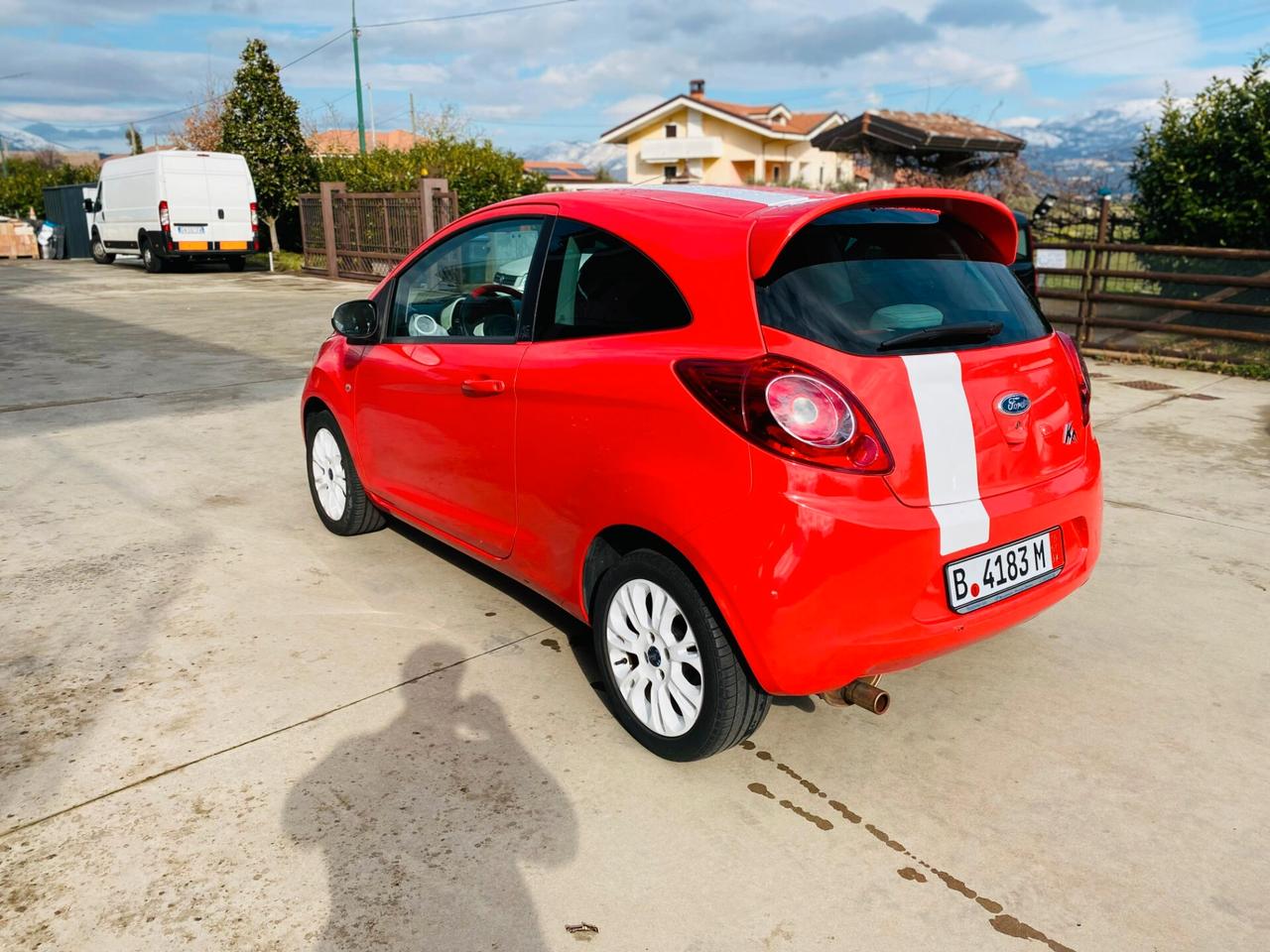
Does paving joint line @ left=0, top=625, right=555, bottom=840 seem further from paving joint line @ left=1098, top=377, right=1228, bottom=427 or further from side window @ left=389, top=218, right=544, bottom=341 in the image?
paving joint line @ left=1098, top=377, right=1228, bottom=427

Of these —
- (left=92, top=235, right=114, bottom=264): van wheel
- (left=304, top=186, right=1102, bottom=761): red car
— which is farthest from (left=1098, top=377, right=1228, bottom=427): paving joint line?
(left=92, top=235, right=114, bottom=264): van wheel

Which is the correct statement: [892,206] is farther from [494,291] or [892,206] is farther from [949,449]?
[494,291]

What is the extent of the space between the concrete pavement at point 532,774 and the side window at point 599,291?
48.1 inches

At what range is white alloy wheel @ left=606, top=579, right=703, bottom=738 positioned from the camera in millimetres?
2721

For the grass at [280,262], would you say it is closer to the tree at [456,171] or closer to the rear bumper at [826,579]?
the tree at [456,171]

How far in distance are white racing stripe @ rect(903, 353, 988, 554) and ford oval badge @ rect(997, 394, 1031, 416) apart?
16cm

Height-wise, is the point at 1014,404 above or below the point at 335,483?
above

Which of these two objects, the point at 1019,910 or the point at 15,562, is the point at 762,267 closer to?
the point at 1019,910

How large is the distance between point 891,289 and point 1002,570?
2.72 feet

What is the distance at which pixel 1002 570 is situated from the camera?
271 cm

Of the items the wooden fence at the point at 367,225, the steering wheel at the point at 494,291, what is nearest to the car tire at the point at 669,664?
the steering wheel at the point at 494,291

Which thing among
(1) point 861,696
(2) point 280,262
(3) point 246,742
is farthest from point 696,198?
(2) point 280,262

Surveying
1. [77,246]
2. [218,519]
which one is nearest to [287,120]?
[77,246]

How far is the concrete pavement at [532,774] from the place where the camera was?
2275 millimetres
